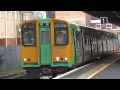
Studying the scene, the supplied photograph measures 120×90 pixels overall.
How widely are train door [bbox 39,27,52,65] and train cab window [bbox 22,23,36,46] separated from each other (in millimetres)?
463

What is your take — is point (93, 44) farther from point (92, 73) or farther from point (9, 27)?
point (9, 27)

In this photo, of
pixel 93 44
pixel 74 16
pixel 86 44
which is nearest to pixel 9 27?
pixel 93 44

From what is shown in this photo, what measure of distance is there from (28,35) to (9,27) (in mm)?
32270

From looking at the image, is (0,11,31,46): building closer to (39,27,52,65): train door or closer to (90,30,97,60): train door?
(90,30,97,60): train door

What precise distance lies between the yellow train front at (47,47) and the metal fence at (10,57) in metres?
14.1

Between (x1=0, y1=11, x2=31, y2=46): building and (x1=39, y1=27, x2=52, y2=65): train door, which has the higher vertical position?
(x1=0, y1=11, x2=31, y2=46): building

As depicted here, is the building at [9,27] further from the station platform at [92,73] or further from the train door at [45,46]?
the train door at [45,46]

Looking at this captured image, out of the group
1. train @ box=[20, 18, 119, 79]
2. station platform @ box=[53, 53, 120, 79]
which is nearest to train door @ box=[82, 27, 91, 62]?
station platform @ box=[53, 53, 120, 79]

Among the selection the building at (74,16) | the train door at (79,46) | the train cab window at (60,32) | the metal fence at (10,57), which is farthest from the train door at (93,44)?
the building at (74,16)

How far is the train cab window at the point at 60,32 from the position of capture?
69.0ft

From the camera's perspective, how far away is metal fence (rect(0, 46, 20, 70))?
36.0 metres
